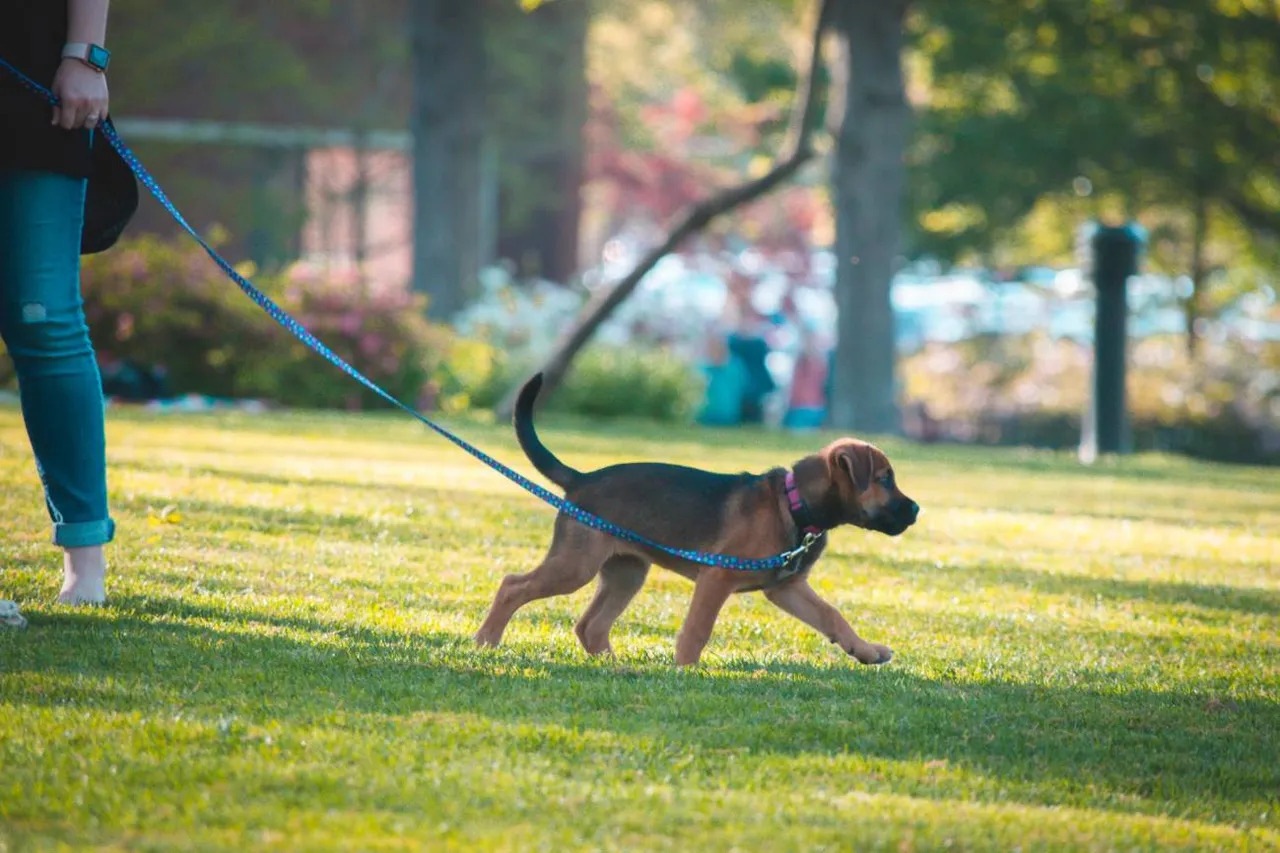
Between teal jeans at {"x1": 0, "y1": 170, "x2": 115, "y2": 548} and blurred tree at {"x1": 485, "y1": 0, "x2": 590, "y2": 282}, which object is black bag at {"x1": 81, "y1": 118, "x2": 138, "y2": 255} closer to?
teal jeans at {"x1": 0, "y1": 170, "x2": 115, "y2": 548}

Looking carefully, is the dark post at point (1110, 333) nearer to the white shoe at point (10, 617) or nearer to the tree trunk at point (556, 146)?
the white shoe at point (10, 617)

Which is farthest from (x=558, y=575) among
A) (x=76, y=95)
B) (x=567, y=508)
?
(x=76, y=95)

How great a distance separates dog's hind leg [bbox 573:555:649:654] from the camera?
19.0 ft

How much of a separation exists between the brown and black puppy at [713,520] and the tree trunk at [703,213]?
10555 mm

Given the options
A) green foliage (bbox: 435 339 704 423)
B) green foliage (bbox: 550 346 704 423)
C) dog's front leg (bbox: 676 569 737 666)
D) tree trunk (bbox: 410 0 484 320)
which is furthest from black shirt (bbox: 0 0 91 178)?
tree trunk (bbox: 410 0 484 320)

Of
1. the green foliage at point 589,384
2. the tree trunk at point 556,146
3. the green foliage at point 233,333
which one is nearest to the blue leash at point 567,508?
the green foliage at point 233,333

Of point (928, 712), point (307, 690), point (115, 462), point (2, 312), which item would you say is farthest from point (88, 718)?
point (115, 462)

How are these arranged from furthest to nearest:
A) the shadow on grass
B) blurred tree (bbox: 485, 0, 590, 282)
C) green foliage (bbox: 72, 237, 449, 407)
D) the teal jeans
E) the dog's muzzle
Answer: blurred tree (bbox: 485, 0, 590, 282), green foliage (bbox: 72, 237, 449, 407), the dog's muzzle, the teal jeans, the shadow on grass

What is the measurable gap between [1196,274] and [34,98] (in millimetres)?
24979

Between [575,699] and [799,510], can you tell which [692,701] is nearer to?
[575,699]

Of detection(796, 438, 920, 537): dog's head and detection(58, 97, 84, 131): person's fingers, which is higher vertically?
detection(58, 97, 84, 131): person's fingers

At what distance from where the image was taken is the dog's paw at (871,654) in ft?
18.8

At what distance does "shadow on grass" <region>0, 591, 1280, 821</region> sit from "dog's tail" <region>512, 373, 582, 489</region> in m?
0.61

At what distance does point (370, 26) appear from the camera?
32938 mm
